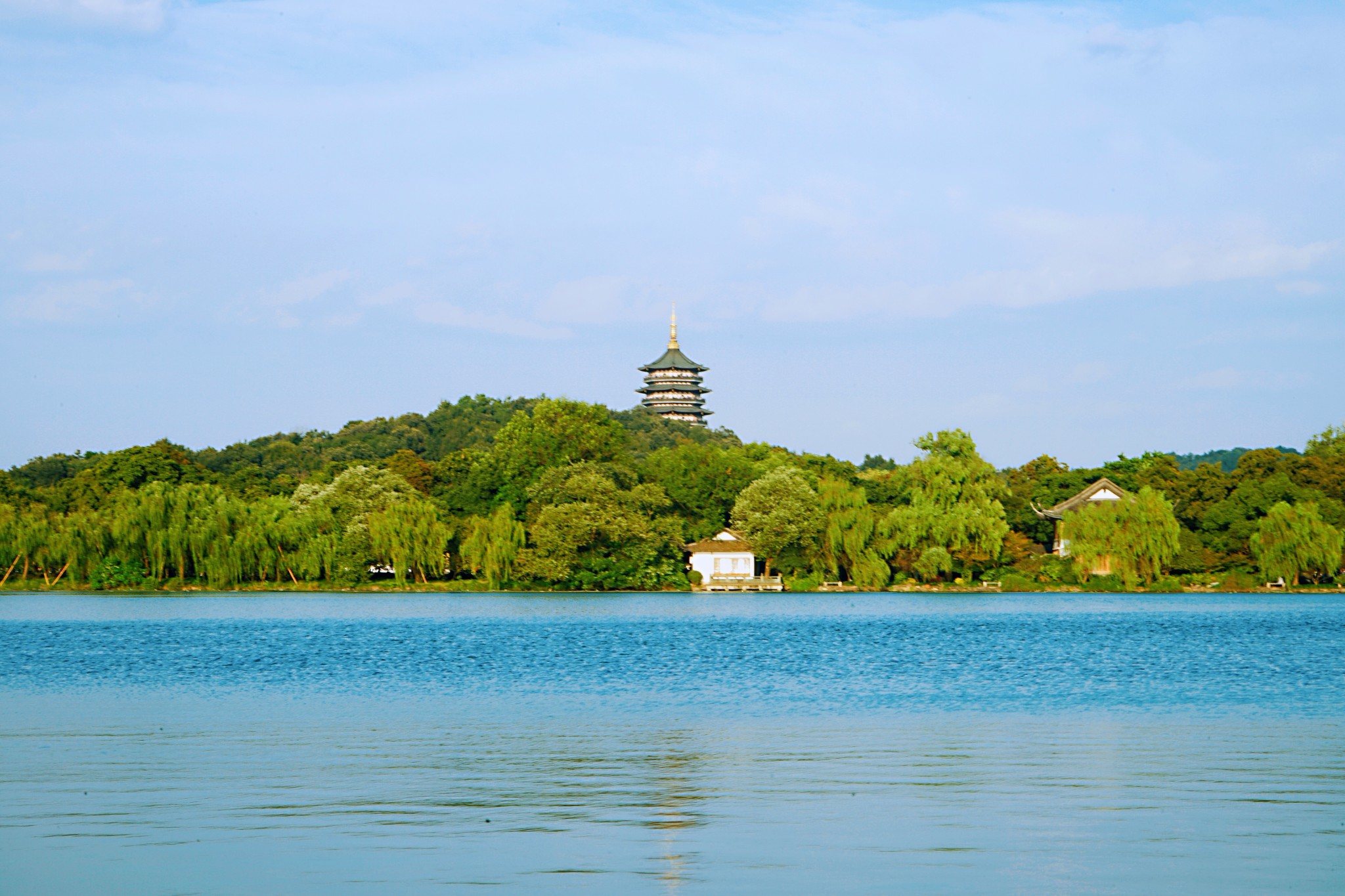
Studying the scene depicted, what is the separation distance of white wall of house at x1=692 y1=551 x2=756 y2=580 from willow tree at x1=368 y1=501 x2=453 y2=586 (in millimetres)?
12971

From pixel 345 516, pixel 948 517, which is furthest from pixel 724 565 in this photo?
pixel 345 516

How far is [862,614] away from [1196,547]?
2111 centimetres

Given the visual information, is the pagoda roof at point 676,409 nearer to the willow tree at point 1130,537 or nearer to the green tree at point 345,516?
the green tree at point 345,516

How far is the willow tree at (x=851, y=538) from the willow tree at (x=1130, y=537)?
8.19 m

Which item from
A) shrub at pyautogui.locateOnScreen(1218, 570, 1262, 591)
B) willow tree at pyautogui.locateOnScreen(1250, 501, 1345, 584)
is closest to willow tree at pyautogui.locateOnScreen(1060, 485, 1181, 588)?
shrub at pyautogui.locateOnScreen(1218, 570, 1262, 591)

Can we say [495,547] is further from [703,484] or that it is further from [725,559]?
[703,484]

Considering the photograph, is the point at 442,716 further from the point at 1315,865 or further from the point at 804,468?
the point at 804,468

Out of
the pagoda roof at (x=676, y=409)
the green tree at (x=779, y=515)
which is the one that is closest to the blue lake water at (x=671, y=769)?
the green tree at (x=779, y=515)

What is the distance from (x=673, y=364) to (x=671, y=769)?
11277 cm

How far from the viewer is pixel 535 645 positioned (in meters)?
27.0

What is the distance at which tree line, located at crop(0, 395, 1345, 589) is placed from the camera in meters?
52.3

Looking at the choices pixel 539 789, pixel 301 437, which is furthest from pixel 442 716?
pixel 301 437

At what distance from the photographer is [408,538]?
54875 mm

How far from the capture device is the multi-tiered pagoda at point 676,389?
403ft
